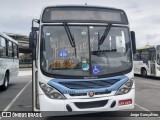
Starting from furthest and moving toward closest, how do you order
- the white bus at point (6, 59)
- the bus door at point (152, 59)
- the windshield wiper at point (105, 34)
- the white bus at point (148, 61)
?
1. the bus door at point (152, 59)
2. the white bus at point (148, 61)
3. the white bus at point (6, 59)
4. the windshield wiper at point (105, 34)

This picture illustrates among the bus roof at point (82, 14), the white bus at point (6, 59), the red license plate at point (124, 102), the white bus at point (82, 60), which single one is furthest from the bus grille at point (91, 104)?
the white bus at point (6, 59)

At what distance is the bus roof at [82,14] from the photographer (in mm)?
8000

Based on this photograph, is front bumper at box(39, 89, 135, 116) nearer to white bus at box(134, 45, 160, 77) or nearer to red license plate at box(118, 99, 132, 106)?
red license plate at box(118, 99, 132, 106)

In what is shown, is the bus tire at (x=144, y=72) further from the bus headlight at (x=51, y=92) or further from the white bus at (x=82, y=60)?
the bus headlight at (x=51, y=92)

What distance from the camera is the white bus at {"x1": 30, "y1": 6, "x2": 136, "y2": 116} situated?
24.1ft

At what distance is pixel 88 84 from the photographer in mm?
7441

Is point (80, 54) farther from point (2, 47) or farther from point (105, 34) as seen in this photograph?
point (2, 47)

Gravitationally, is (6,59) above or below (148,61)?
above

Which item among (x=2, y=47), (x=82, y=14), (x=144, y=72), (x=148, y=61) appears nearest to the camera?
(x=82, y=14)

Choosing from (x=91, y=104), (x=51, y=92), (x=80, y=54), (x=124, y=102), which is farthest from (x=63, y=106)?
(x=124, y=102)

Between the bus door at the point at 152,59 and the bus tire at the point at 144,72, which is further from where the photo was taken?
the bus tire at the point at 144,72

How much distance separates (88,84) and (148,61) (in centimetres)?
1918

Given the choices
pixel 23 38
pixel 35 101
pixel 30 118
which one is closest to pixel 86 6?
pixel 35 101

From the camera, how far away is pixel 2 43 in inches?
625
